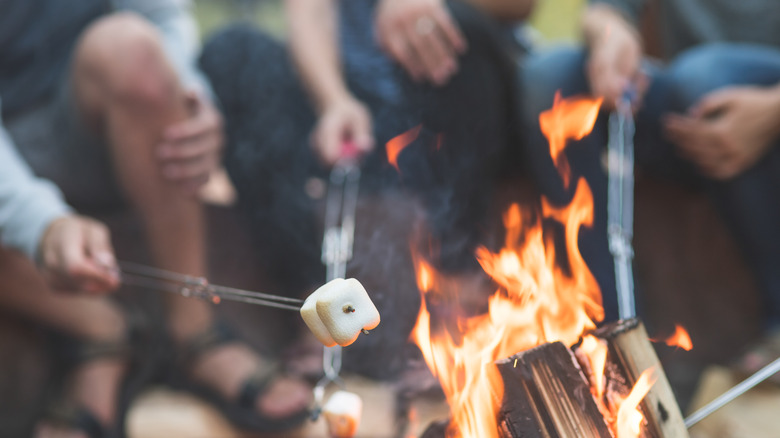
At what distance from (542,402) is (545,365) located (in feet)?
0.10

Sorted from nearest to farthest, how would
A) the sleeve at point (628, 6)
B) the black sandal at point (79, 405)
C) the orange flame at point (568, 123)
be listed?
the orange flame at point (568, 123) → the black sandal at point (79, 405) → the sleeve at point (628, 6)

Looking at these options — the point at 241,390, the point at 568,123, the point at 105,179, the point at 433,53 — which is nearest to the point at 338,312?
the point at 568,123

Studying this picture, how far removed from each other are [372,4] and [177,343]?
773 millimetres

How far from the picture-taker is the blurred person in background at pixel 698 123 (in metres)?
1.00

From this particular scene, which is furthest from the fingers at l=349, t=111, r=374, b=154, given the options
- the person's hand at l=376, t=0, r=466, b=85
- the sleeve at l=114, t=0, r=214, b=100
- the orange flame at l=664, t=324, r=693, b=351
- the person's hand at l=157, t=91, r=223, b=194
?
the orange flame at l=664, t=324, r=693, b=351

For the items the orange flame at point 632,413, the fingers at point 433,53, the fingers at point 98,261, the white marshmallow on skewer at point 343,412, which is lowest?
the orange flame at point 632,413

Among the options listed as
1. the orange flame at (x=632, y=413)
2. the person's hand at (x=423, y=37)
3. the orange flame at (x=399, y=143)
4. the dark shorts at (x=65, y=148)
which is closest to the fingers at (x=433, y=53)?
the person's hand at (x=423, y=37)

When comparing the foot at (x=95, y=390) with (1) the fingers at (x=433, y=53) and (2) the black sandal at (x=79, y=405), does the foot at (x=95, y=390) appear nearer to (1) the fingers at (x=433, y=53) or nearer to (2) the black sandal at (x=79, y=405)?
(2) the black sandal at (x=79, y=405)

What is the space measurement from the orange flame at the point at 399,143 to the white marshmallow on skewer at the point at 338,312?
0.55 metres

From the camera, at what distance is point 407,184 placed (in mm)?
1041

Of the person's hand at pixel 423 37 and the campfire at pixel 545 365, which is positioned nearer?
the campfire at pixel 545 365

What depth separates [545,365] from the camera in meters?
0.48

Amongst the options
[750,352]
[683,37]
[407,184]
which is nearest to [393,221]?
[407,184]

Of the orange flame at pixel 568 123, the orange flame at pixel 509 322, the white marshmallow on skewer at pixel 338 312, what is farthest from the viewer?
the orange flame at pixel 568 123
